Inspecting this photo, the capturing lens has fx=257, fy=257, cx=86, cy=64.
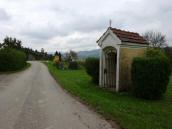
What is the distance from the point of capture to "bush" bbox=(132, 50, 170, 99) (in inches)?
461

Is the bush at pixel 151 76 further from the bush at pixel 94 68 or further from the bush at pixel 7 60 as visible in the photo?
the bush at pixel 7 60

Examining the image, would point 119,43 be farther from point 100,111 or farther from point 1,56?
point 1,56

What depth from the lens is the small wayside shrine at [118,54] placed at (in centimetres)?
1461

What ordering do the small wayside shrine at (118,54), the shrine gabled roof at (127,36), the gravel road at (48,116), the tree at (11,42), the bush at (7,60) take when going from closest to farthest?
the gravel road at (48,116)
the small wayside shrine at (118,54)
the shrine gabled roof at (127,36)
the bush at (7,60)
the tree at (11,42)

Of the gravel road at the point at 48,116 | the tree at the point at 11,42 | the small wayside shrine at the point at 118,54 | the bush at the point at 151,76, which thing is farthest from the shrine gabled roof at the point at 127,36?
the tree at the point at 11,42

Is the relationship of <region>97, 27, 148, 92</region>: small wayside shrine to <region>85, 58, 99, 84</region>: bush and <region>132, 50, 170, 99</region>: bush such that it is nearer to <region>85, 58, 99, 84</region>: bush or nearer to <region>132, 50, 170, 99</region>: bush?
<region>85, 58, 99, 84</region>: bush

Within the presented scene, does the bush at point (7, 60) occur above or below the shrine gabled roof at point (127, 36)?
below

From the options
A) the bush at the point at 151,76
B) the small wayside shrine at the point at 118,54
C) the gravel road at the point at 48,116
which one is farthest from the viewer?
the small wayside shrine at the point at 118,54

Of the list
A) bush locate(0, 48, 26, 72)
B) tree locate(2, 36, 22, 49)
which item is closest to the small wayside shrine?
bush locate(0, 48, 26, 72)

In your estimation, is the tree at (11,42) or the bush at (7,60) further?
the tree at (11,42)

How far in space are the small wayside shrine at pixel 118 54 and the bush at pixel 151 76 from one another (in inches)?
87.9

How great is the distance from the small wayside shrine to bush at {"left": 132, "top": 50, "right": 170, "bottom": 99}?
223cm

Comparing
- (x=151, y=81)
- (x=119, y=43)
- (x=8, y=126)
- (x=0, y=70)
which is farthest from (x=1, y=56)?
(x=8, y=126)

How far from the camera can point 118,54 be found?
14.5 m
